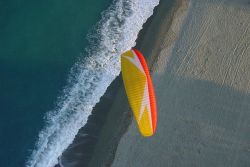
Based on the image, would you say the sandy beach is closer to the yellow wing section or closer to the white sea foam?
the white sea foam

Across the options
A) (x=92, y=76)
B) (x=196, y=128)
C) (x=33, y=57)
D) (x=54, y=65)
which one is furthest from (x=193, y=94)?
(x=33, y=57)

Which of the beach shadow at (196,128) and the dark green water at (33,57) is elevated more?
the dark green water at (33,57)

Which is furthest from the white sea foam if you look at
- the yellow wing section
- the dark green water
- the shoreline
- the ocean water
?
the yellow wing section

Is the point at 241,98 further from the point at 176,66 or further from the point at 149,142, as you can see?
the point at 149,142

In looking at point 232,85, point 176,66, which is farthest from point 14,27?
point 232,85

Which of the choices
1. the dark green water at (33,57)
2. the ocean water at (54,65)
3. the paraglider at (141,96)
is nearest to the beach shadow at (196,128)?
the paraglider at (141,96)

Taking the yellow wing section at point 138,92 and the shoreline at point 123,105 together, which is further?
the shoreline at point 123,105

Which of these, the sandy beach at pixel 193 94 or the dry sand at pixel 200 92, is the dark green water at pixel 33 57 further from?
the dry sand at pixel 200 92

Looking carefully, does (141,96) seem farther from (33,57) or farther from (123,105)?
(33,57)
